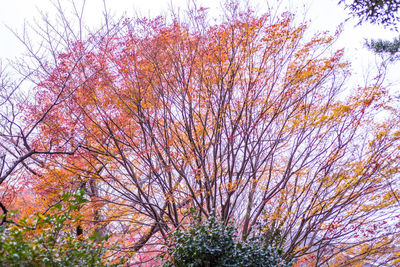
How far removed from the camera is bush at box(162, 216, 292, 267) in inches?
165

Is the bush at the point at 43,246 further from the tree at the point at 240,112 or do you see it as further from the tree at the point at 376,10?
the tree at the point at 376,10

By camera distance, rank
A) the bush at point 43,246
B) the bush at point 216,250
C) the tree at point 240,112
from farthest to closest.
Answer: the tree at point 240,112 < the bush at point 216,250 < the bush at point 43,246

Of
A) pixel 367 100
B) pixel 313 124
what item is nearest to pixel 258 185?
pixel 313 124

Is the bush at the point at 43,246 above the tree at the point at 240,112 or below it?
below

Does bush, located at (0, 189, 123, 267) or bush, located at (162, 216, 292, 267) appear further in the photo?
bush, located at (162, 216, 292, 267)

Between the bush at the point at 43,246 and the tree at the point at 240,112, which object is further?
the tree at the point at 240,112

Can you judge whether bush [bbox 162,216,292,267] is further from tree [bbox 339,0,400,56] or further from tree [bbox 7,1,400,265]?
tree [bbox 339,0,400,56]

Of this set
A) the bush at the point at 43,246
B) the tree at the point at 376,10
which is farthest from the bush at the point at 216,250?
the tree at the point at 376,10

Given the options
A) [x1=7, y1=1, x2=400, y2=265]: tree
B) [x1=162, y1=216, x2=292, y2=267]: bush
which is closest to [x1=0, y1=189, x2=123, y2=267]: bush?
[x1=162, y1=216, x2=292, y2=267]: bush

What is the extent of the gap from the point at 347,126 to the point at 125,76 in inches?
214

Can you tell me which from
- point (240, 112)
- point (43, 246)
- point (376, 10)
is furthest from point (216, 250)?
point (376, 10)

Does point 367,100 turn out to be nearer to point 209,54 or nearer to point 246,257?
point 209,54

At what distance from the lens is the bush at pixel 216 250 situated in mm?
4180

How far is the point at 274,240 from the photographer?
18.0ft
